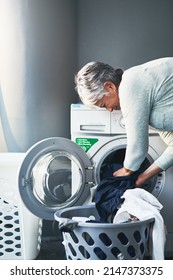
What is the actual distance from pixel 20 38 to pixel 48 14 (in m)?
0.19

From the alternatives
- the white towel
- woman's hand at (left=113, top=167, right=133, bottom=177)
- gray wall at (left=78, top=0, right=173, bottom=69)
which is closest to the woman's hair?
woman's hand at (left=113, top=167, right=133, bottom=177)

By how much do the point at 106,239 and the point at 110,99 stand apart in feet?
1.78

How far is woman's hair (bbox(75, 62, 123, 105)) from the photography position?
1.71 m

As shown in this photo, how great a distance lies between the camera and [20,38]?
211 centimetres

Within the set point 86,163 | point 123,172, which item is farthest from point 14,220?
point 123,172

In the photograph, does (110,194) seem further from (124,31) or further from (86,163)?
(124,31)

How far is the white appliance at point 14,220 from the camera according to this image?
1.85 metres

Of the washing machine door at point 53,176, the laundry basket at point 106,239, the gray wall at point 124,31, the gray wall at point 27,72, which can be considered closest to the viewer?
the laundry basket at point 106,239

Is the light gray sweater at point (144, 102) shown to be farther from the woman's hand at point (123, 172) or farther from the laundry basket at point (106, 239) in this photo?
the laundry basket at point (106, 239)

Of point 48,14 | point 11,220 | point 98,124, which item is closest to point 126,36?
point 48,14

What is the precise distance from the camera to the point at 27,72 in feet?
6.97

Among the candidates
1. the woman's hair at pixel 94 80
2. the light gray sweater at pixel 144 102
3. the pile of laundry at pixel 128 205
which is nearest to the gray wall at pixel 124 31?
the woman's hair at pixel 94 80

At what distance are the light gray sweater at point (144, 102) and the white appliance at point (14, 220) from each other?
48 cm
